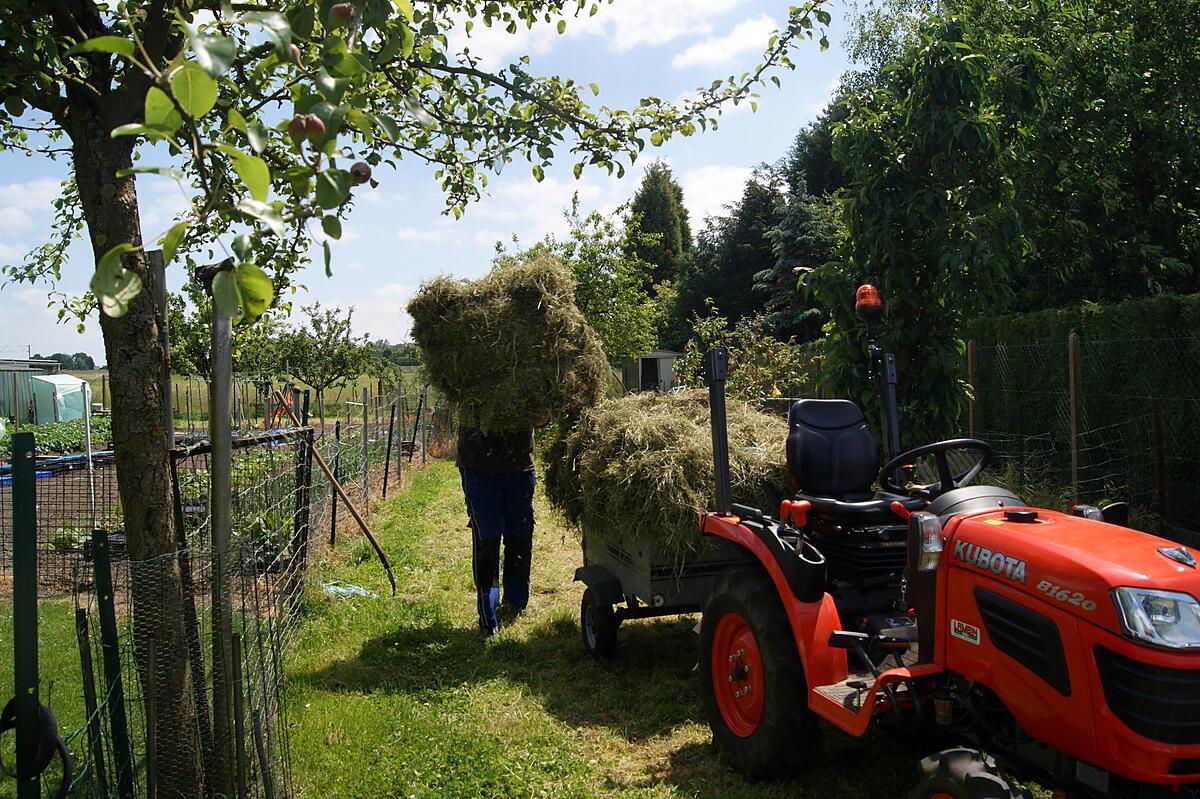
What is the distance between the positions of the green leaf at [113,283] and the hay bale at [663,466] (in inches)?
146

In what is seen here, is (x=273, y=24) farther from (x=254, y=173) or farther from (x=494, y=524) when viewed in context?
(x=494, y=524)

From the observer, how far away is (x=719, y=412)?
162 inches

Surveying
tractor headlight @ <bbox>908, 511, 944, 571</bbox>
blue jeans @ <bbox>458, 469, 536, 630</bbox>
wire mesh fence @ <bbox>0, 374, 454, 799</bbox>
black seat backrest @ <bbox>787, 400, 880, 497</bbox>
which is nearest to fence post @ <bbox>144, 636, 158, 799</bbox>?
wire mesh fence @ <bbox>0, 374, 454, 799</bbox>

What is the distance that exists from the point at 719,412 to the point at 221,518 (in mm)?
2177

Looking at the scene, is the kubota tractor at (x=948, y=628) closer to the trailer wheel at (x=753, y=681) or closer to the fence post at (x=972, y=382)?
the trailer wheel at (x=753, y=681)

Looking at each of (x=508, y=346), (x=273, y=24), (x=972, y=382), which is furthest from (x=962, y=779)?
(x=972, y=382)

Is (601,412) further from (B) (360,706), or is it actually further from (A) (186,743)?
(A) (186,743)

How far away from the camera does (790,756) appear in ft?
11.7

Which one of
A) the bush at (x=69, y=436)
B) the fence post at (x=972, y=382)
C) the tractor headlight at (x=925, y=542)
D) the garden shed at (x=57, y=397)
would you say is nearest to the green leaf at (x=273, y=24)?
the tractor headlight at (x=925, y=542)

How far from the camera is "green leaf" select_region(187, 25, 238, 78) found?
3.98ft

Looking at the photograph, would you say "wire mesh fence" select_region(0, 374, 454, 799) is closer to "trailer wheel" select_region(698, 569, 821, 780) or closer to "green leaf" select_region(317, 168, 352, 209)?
"green leaf" select_region(317, 168, 352, 209)

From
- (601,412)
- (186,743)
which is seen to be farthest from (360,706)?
(601,412)

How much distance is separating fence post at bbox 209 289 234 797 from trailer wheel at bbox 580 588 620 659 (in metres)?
2.49

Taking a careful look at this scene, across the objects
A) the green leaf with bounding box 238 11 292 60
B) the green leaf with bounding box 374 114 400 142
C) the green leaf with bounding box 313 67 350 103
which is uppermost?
the green leaf with bounding box 238 11 292 60
